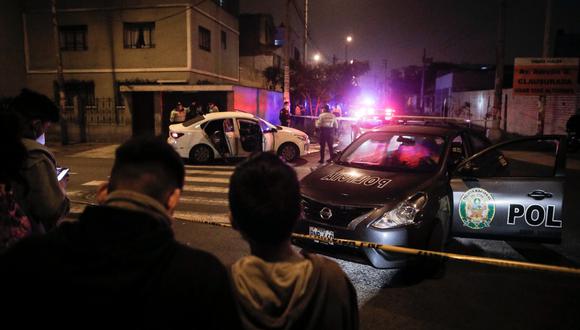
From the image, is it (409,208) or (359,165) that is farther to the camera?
(359,165)

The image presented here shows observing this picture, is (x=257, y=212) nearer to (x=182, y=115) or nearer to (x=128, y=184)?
(x=128, y=184)

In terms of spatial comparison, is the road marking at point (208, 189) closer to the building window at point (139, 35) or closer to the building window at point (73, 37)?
the building window at point (139, 35)

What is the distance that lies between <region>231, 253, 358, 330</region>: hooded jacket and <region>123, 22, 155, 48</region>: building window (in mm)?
23197

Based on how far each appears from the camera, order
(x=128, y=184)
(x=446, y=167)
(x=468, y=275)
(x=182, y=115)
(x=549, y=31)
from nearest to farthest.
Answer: (x=128, y=184)
(x=468, y=275)
(x=446, y=167)
(x=549, y=31)
(x=182, y=115)

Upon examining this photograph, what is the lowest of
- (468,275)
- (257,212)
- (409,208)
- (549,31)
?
(468,275)

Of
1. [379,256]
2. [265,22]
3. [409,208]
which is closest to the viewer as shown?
[379,256]

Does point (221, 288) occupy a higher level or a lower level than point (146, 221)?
lower

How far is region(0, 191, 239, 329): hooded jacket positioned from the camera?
123 cm

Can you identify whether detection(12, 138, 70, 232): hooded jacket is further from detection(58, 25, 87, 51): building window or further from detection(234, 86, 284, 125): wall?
detection(58, 25, 87, 51): building window

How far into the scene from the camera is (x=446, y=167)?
537 centimetres

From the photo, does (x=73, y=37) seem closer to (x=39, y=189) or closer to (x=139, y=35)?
(x=139, y=35)

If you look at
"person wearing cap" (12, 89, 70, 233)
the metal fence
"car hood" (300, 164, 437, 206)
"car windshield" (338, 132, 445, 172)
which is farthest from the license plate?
the metal fence

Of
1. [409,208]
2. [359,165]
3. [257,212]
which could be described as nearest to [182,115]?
[359,165]

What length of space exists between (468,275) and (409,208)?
109 centimetres
